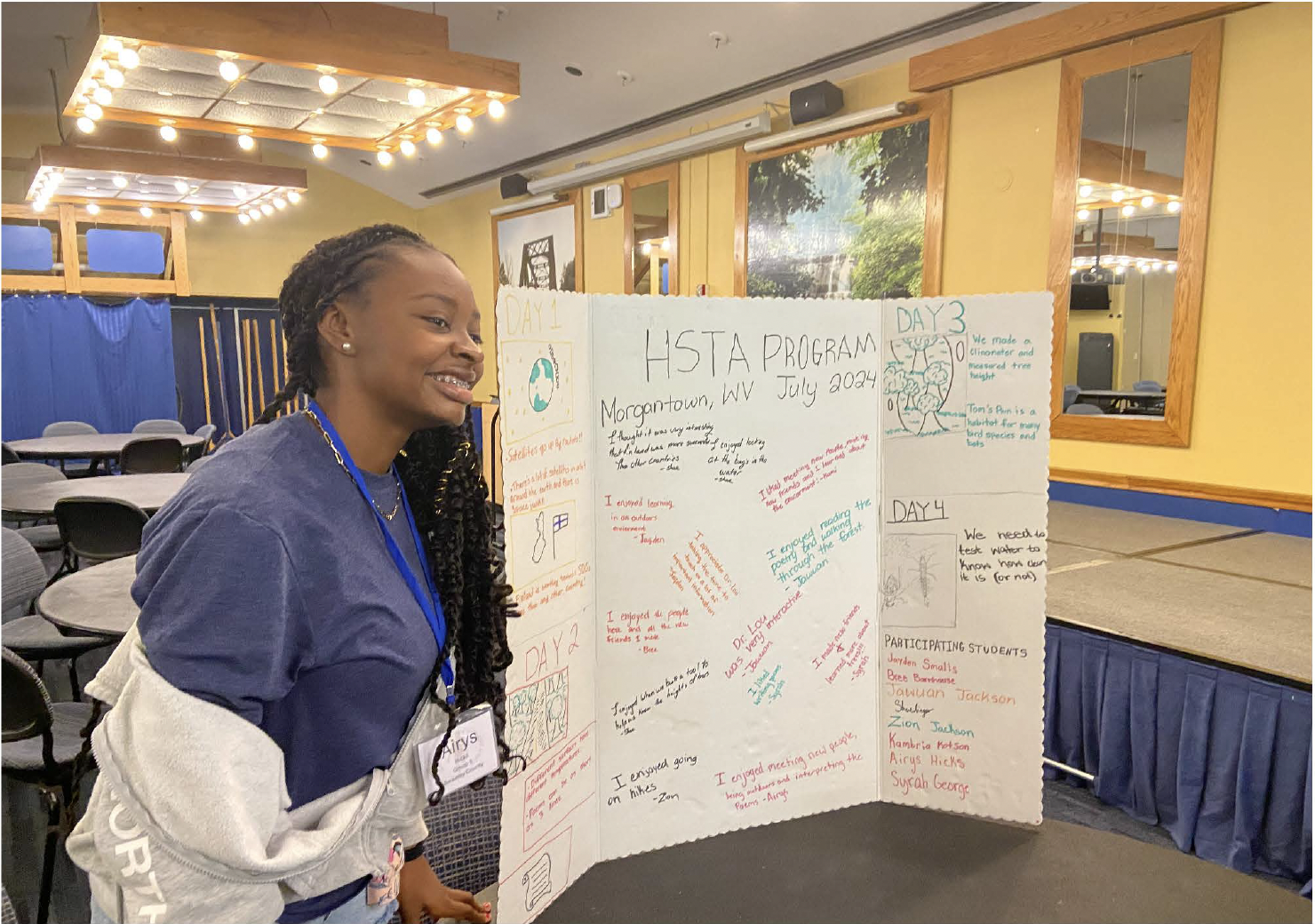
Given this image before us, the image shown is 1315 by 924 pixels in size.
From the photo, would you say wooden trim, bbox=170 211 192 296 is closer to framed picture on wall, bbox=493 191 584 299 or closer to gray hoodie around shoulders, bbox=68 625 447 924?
framed picture on wall, bbox=493 191 584 299

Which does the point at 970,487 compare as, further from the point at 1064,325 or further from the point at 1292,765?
the point at 1064,325

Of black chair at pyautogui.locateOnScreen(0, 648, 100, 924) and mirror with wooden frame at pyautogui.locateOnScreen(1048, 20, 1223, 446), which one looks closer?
black chair at pyautogui.locateOnScreen(0, 648, 100, 924)

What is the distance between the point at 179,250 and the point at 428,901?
373 inches

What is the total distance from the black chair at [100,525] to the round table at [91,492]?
0.23ft

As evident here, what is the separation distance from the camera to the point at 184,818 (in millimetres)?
826

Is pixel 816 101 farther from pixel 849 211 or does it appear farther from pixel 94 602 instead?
pixel 94 602

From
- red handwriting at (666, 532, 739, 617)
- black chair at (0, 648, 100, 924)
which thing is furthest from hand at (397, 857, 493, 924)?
black chair at (0, 648, 100, 924)

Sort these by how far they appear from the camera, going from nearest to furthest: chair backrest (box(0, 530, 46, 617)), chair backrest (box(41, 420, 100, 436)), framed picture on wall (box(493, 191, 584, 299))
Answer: chair backrest (box(0, 530, 46, 617)) < chair backrest (box(41, 420, 100, 436)) < framed picture on wall (box(493, 191, 584, 299))

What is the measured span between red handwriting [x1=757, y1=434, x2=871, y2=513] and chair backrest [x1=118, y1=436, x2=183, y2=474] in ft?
18.3

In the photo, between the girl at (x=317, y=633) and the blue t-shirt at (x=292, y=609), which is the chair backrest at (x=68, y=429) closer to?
the girl at (x=317, y=633)

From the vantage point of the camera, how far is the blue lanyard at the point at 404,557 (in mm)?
1024

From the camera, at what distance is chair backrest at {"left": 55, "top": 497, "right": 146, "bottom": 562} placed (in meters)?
3.43

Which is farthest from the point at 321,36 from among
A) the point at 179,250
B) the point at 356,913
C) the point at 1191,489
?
the point at 179,250

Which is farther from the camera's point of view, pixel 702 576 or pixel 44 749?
pixel 44 749
